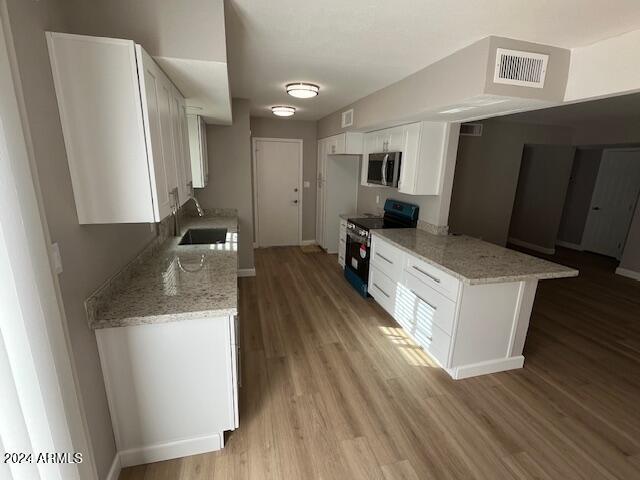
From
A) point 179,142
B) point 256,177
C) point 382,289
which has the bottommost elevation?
point 382,289

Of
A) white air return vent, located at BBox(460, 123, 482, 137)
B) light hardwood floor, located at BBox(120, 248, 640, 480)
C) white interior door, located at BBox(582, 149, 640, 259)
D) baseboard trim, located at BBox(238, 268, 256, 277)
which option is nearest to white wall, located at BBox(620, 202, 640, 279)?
white interior door, located at BBox(582, 149, 640, 259)

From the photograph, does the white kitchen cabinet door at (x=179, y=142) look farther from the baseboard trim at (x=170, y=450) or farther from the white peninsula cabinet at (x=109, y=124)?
the baseboard trim at (x=170, y=450)

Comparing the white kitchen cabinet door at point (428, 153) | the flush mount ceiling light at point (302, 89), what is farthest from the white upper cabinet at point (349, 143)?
the flush mount ceiling light at point (302, 89)

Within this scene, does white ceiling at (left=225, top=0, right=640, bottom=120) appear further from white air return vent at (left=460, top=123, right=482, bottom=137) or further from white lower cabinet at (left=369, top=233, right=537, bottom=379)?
white lower cabinet at (left=369, top=233, right=537, bottom=379)

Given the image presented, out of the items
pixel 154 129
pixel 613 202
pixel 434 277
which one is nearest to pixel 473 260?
pixel 434 277

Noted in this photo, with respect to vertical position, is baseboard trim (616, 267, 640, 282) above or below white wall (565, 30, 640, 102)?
below

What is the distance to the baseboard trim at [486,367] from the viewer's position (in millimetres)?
2361

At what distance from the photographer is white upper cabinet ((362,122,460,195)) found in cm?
300

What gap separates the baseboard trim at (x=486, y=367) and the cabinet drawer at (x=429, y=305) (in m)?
0.35

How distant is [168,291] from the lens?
1712 millimetres

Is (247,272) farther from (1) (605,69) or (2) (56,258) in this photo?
(1) (605,69)

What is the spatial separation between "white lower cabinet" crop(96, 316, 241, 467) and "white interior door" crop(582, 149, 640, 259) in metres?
6.89

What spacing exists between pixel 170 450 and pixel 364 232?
108 inches

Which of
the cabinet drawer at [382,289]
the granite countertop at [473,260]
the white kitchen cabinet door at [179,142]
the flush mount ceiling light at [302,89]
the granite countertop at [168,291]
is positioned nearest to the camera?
the granite countertop at [168,291]
